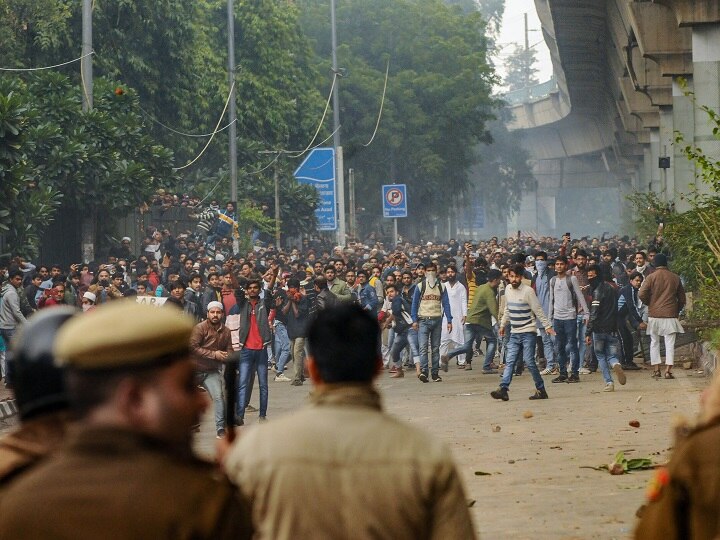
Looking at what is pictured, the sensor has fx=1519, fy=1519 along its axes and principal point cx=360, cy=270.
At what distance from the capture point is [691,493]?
11.4 ft

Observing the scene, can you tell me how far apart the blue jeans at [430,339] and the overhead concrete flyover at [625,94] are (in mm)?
4189

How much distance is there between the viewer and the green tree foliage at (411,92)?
228 feet

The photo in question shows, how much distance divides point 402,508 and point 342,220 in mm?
47554

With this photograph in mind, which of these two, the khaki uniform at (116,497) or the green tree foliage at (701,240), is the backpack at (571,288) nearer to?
the green tree foliage at (701,240)

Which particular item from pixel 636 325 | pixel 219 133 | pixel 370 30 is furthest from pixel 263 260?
pixel 370 30

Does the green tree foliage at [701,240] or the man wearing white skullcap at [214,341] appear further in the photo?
the green tree foliage at [701,240]

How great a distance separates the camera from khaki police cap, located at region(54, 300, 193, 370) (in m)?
2.73

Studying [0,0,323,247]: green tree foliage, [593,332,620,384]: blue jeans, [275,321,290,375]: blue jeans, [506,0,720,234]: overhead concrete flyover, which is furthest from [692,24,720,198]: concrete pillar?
[0,0,323,247]: green tree foliage

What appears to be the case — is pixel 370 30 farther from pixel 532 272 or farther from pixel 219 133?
pixel 532 272

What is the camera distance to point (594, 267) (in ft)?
66.2

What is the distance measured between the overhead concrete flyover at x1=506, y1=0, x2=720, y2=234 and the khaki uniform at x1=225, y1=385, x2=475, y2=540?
14711mm

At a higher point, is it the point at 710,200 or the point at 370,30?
the point at 370,30

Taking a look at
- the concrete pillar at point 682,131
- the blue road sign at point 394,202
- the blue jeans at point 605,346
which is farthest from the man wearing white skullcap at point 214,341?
the blue road sign at point 394,202

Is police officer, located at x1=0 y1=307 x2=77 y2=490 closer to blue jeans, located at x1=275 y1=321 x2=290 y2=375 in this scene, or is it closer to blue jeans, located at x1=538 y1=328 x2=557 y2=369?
blue jeans, located at x1=538 y1=328 x2=557 y2=369
